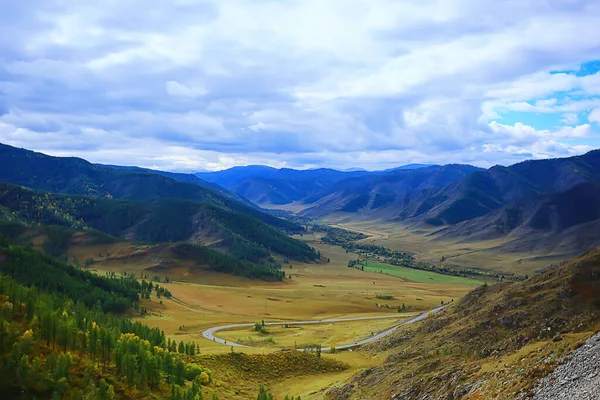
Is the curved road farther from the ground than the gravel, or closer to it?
closer to it

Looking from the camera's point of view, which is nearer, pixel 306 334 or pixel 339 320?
pixel 306 334

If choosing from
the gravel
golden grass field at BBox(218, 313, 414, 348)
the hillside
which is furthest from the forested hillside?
the gravel

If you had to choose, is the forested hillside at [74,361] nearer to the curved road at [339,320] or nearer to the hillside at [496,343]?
the hillside at [496,343]

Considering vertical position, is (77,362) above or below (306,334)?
above

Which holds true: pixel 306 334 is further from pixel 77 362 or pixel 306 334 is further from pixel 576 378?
pixel 576 378

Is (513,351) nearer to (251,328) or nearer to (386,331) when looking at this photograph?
(386,331)

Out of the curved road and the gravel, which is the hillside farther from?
the curved road

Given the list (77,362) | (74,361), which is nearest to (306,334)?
(77,362)
